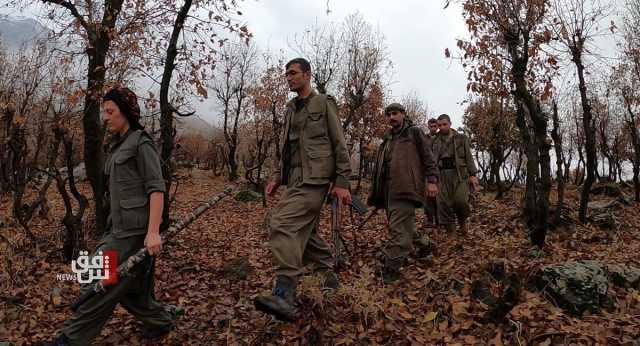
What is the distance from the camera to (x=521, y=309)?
131 inches

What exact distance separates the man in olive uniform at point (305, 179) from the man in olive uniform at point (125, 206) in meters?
0.99

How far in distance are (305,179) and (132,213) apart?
142cm

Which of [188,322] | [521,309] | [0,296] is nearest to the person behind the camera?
[521,309]

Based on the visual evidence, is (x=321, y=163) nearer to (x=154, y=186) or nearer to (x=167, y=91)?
(x=154, y=186)

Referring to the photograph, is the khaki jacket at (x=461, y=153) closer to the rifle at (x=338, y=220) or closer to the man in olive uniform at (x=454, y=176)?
the man in olive uniform at (x=454, y=176)

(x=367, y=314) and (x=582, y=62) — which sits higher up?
(x=582, y=62)

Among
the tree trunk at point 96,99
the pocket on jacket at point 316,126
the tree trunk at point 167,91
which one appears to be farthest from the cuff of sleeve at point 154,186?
the tree trunk at point 167,91

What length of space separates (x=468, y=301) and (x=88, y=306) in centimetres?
320

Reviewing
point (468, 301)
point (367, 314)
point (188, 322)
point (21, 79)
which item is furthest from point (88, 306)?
point (21, 79)

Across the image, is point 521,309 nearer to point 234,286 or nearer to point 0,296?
point 234,286

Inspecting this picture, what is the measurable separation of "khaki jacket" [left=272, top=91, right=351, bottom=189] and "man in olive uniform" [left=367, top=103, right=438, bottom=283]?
5.05ft

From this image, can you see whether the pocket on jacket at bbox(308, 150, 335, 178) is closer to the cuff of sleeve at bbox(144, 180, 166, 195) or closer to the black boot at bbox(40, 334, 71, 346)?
the cuff of sleeve at bbox(144, 180, 166, 195)

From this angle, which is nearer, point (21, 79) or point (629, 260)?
point (629, 260)

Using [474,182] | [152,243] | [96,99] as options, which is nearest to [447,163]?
[474,182]
